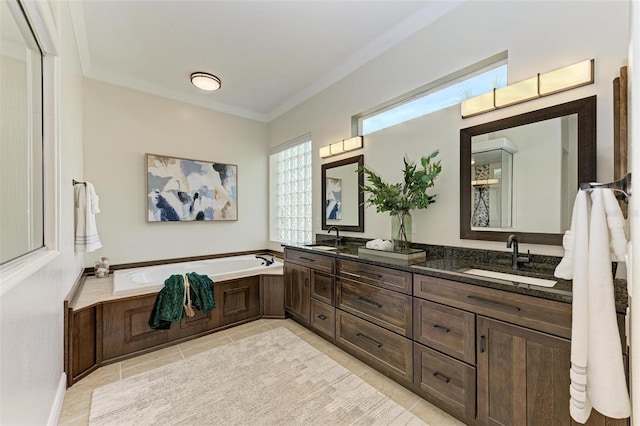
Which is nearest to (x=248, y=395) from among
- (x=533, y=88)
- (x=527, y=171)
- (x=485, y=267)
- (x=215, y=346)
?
(x=215, y=346)

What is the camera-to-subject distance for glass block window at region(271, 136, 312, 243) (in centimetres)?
395

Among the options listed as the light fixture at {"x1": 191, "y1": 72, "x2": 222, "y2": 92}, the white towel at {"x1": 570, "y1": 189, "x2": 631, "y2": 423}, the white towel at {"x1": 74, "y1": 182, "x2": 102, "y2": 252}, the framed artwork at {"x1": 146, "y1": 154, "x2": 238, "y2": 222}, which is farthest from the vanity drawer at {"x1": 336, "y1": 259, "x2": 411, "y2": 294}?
the light fixture at {"x1": 191, "y1": 72, "x2": 222, "y2": 92}

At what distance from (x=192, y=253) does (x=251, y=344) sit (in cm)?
191

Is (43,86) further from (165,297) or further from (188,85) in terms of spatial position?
(188,85)

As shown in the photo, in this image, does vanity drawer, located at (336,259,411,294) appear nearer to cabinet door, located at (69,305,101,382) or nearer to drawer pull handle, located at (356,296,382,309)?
drawer pull handle, located at (356,296,382,309)

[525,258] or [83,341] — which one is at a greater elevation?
[525,258]

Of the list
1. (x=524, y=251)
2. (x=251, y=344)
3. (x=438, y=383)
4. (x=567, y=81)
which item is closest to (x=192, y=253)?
(x=251, y=344)

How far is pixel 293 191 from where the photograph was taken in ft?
14.0

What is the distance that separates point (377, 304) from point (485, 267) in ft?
2.64

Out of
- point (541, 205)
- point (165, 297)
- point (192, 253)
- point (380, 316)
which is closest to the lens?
point (541, 205)

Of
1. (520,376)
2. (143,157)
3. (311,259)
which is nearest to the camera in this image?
(520,376)

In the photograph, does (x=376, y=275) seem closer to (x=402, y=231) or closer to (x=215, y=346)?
(x=402, y=231)

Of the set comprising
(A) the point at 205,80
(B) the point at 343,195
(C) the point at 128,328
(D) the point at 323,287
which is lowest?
(C) the point at 128,328

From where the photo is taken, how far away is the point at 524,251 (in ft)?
5.90
